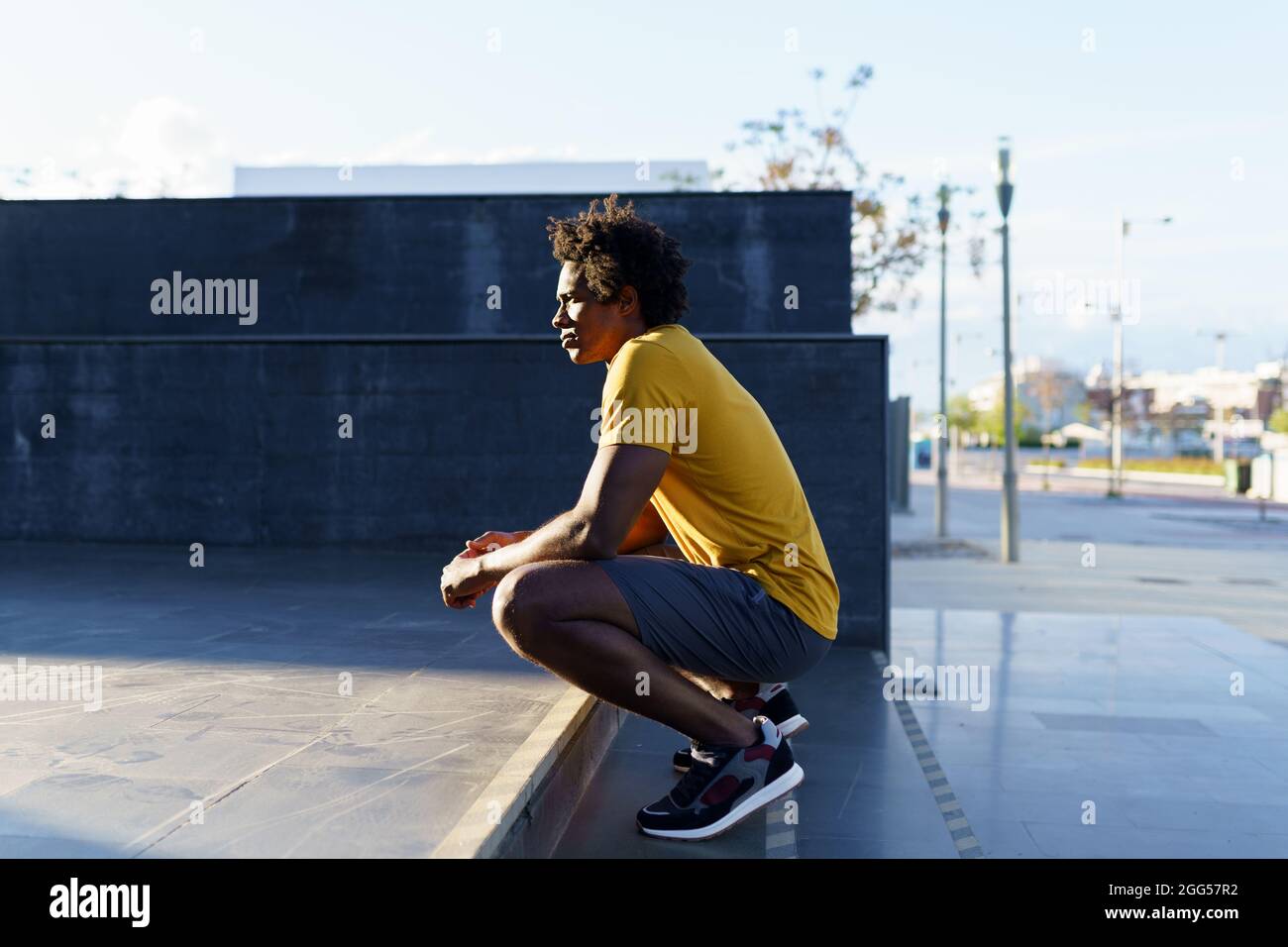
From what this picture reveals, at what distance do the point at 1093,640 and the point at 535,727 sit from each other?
5.40 metres

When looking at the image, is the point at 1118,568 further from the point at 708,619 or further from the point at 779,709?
the point at 708,619

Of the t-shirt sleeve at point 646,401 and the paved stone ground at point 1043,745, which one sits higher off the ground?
the t-shirt sleeve at point 646,401

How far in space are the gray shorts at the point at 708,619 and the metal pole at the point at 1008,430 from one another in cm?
1117

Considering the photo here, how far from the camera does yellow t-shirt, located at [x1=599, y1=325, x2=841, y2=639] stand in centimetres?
282

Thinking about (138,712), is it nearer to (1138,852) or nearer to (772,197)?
(1138,852)

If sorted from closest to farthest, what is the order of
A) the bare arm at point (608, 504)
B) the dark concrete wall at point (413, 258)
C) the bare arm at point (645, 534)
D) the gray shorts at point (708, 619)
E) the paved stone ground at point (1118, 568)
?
the bare arm at point (608, 504) → the gray shorts at point (708, 619) → the bare arm at point (645, 534) → the dark concrete wall at point (413, 258) → the paved stone ground at point (1118, 568)

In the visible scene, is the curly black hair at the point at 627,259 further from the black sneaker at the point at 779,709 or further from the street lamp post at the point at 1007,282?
the street lamp post at the point at 1007,282

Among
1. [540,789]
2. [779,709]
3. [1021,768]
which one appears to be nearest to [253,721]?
[540,789]

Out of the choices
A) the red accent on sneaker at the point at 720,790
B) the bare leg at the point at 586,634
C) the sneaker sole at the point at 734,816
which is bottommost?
the sneaker sole at the point at 734,816

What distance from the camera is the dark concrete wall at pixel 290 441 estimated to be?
814 cm

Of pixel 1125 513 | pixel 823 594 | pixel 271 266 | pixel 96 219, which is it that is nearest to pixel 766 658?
pixel 823 594

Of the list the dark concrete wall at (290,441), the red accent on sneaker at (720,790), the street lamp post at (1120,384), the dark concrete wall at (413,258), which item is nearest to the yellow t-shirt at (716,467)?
the red accent on sneaker at (720,790)

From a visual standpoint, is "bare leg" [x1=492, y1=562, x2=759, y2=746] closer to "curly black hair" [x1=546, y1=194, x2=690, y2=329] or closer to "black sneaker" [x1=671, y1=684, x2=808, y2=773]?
"black sneaker" [x1=671, y1=684, x2=808, y2=773]

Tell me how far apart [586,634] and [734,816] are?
0.71m
